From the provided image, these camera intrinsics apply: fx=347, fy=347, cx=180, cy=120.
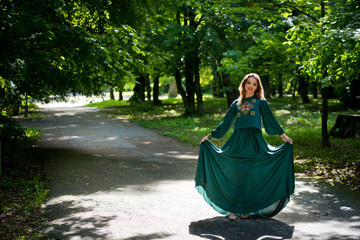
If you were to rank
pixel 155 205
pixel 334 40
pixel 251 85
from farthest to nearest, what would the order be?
pixel 334 40
pixel 155 205
pixel 251 85

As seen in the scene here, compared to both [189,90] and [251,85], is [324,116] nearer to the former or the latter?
[251,85]

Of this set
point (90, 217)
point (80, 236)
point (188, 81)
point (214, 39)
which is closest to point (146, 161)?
point (90, 217)

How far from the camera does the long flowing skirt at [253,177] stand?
5.17 m

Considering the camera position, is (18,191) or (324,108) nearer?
(18,191)

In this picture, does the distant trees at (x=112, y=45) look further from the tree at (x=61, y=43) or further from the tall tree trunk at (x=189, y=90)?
the tall tree trunk at (x=189, y=90)

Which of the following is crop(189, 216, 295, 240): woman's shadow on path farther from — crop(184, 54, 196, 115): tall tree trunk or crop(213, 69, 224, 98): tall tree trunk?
crop(184, 54, 196, 115): tall tree trunk

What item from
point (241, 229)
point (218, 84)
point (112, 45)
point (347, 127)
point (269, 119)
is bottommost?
point (241, 229)

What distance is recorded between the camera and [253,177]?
5188mm

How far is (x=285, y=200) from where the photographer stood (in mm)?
5207

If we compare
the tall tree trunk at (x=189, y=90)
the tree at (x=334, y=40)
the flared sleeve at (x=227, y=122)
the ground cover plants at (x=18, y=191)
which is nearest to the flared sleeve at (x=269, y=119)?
the flared sleeve at (x=227, y=122)

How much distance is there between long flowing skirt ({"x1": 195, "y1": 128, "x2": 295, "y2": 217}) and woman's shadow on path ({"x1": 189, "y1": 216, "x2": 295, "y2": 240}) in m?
0.16

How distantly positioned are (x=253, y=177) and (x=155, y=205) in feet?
5.84

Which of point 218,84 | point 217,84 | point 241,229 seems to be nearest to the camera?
point 241,229

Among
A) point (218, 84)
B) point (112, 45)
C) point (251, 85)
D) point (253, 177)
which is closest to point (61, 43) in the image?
point (112, 45)
